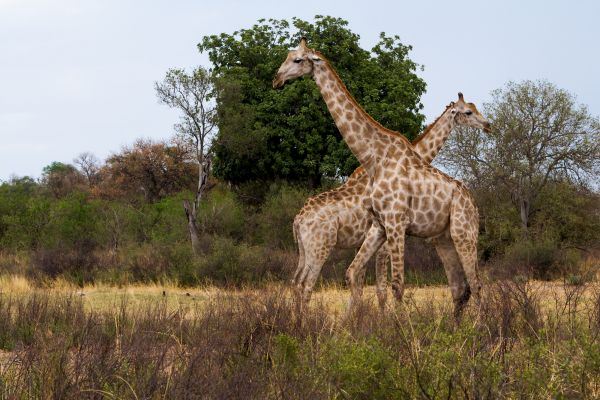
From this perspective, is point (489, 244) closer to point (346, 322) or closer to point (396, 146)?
point (396, 146)

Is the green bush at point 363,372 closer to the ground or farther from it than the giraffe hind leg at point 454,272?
closer to the ground

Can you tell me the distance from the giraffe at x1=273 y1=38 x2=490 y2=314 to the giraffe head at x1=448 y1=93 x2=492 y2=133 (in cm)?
177

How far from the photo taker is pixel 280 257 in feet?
59.7

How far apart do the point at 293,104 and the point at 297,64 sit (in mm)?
20956

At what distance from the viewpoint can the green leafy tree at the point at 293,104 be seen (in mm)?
28812

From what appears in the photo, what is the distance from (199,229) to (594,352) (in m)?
22.3

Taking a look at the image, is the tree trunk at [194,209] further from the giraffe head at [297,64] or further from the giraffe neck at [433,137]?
the giraffe head at [297,64]

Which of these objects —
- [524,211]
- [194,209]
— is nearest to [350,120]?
[194,209]

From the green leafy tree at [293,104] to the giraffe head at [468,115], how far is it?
687 inches

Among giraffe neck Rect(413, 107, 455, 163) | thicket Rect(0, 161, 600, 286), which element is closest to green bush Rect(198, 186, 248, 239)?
thicket Rect(0, 161, 600, 286)

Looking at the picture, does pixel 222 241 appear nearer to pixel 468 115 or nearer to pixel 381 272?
pixel 468 115

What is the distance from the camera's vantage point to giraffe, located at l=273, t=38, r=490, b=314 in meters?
8.33

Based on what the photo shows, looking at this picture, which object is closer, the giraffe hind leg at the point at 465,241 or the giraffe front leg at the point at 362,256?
the giraffe hind leg at the point at 465,241

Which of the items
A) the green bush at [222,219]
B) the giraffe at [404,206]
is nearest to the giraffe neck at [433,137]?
the giraffe at [404,206]
